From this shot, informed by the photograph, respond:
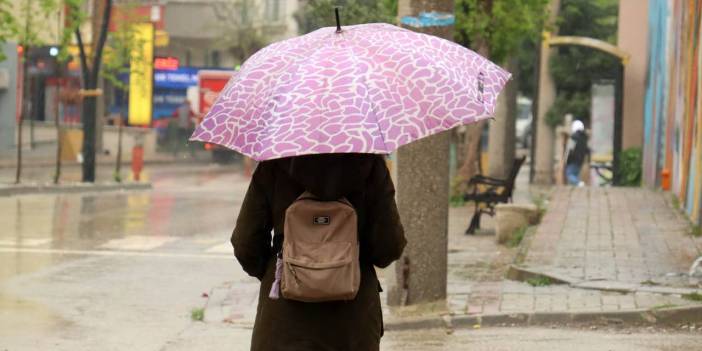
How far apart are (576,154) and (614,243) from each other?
1705cm

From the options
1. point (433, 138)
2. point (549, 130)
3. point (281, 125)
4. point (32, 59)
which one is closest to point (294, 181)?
point (281, 125)

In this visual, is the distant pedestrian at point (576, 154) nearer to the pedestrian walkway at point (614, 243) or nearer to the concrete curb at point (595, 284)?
the pedestrian walkway at point (614, 243)

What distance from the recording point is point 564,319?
9602mm

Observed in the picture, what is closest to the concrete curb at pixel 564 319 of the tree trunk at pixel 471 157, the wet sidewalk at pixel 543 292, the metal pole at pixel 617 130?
the wet sidewalk at pixel 543 292

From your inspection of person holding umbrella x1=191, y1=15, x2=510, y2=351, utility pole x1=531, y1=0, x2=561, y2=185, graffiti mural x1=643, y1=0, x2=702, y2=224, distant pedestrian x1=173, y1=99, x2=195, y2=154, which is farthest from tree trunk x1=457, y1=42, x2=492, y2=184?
distant pedestrian x1=173, y1=99, x2=195, y2=154

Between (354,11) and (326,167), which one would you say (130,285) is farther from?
(354,11)

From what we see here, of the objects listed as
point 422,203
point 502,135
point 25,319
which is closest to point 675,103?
point 502,135

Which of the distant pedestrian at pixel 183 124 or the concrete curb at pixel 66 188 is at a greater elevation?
the distant pedestrian at pixel 183 124

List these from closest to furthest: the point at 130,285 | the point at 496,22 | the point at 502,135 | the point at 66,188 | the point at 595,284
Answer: the point at 595,284, the point at 130,285, the point at 496,22, the point at 66,188, the point at 502,135

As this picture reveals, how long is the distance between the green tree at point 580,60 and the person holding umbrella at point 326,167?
92.7 ft

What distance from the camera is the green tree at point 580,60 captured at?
112 feet

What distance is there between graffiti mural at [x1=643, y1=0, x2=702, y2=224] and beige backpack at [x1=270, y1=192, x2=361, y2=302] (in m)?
10.4

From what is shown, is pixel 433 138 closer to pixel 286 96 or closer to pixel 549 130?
pixel 286 96

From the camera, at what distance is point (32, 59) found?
51469mm
